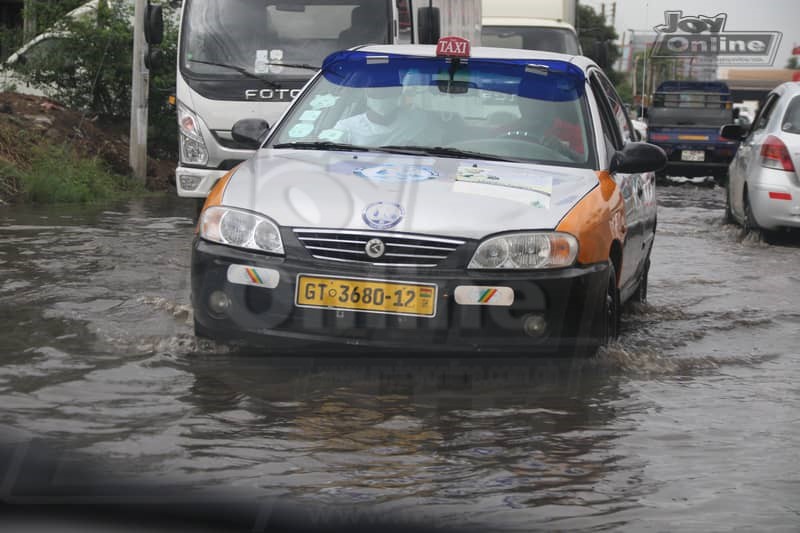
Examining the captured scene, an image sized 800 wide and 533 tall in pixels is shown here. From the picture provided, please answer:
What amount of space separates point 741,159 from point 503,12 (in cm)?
836

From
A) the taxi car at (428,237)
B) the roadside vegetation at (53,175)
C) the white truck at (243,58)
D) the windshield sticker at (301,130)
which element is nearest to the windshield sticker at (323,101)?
the windshield sticker at (301,130)

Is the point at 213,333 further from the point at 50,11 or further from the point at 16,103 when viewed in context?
the point at 50,11

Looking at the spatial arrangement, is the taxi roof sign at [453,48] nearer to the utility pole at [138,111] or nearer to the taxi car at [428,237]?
the taxi car at [428,237]

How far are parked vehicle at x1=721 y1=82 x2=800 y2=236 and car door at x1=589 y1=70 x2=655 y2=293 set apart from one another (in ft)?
13.4

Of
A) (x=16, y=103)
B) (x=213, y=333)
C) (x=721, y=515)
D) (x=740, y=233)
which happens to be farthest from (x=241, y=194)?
(x=16, y=103)

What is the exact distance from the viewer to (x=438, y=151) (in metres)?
6.93

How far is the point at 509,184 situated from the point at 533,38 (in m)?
14.4

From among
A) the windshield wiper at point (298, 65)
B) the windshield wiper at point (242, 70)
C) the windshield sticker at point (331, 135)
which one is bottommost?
the windshield sticker at point (331, 135)

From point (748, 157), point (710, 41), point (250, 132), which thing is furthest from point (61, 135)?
point (710, 41)

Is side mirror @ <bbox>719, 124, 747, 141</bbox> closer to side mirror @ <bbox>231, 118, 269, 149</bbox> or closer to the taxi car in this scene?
the taxi car

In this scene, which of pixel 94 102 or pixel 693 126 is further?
pixel 693 126

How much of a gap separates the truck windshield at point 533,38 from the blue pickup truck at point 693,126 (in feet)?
14.9

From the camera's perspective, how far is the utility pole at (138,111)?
1698cm

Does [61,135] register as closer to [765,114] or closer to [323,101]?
[765,114]
